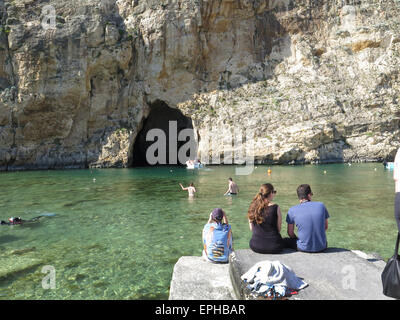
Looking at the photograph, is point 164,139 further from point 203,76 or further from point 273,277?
point 273,277

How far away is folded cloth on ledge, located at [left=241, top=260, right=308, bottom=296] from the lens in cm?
373

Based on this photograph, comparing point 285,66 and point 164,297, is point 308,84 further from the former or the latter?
point 164,297

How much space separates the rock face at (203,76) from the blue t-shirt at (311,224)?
35845 millimetres

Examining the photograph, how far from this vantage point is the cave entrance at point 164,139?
51.8 metres

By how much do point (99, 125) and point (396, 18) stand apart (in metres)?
47.2

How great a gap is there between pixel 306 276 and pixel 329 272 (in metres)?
0.41

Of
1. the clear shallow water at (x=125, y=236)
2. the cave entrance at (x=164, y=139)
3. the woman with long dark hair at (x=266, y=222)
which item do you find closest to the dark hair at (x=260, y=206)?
the woman with long dark hair at (x=266, y=222)

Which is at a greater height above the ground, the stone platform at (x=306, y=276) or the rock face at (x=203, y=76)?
the rock face at (x=203, y=76)

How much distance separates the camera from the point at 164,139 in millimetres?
53969

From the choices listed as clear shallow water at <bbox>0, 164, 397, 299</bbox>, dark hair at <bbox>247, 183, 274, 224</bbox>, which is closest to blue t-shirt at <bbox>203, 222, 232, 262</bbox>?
dark hair at <bbox>247, 183, 274, 224</bbox>

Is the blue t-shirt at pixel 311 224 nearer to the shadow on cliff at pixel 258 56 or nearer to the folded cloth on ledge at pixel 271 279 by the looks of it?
the folded cloth on ledge at pixel 271 279

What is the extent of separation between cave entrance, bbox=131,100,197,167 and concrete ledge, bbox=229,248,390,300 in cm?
4651

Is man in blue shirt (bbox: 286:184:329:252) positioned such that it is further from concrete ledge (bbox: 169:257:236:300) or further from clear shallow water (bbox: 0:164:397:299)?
clear shallow water (bbox: 0:164:397:299)
